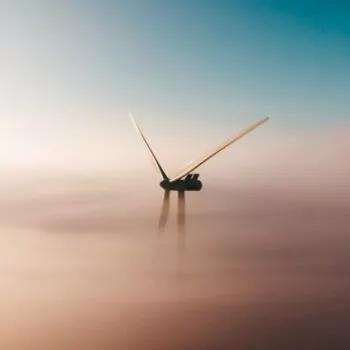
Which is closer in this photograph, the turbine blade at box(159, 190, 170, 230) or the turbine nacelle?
the turbine nacelle

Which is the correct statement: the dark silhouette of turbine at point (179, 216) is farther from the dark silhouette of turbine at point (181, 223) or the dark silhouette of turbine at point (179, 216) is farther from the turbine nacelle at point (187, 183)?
the turbine nacelle at point (187, 183)

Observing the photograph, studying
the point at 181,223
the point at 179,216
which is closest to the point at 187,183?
the point at 179,216

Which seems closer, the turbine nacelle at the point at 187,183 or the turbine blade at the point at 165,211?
the turbine nacelle at the point at 187,183

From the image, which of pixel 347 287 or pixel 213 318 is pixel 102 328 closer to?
pixel 213 318

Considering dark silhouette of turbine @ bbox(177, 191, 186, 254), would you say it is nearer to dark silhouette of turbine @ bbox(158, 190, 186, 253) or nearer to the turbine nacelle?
dark silhouette of turbine @ bbox(158, 190, 186, 253)

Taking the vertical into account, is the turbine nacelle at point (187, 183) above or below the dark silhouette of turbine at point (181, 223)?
above

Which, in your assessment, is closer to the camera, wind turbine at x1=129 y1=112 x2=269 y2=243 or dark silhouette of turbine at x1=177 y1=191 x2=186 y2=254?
Answer: wind turbine at x1=129 y1=112 x2=269 y2=243

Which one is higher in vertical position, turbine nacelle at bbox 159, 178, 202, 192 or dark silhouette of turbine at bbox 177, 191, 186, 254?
turbine nacelle at bbox 159, 178, 202, 192

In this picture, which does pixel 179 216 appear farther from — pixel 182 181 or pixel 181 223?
pixel 182 181
